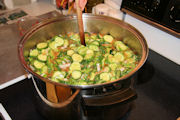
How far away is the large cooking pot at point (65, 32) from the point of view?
2.38 feet

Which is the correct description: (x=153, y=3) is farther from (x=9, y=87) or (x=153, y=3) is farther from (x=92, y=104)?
(x=9, y=87)

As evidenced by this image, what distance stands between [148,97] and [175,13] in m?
0.56

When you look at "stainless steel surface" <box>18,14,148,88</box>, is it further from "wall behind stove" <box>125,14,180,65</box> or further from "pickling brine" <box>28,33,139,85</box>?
"wall behind stove" <box>125,14,180,65</box>

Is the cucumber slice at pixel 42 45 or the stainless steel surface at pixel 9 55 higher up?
the cucumber slice at pixel 42 45

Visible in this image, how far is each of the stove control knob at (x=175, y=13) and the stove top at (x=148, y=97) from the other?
388 mm

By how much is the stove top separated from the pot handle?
19 centimetres

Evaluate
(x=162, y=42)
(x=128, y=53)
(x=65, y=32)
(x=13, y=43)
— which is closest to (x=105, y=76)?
(x=128, y=53)

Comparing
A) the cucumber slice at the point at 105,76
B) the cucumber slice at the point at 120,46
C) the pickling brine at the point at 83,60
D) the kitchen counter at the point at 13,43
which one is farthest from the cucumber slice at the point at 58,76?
the cucumber slice at the point at 120,46

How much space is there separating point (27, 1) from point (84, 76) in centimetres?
184

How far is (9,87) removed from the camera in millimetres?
1104

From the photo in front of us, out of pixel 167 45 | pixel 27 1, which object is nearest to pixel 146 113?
pixel 167 45

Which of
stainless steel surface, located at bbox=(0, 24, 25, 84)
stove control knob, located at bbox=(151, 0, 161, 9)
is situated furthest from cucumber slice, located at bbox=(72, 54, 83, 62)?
stove control knob, located at bbox=(151, 0, 161, 9)

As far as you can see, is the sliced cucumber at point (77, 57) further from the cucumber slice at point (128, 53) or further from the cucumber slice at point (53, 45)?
the cucumber slice at point (128, 53)

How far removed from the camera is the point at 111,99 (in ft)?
2.51
